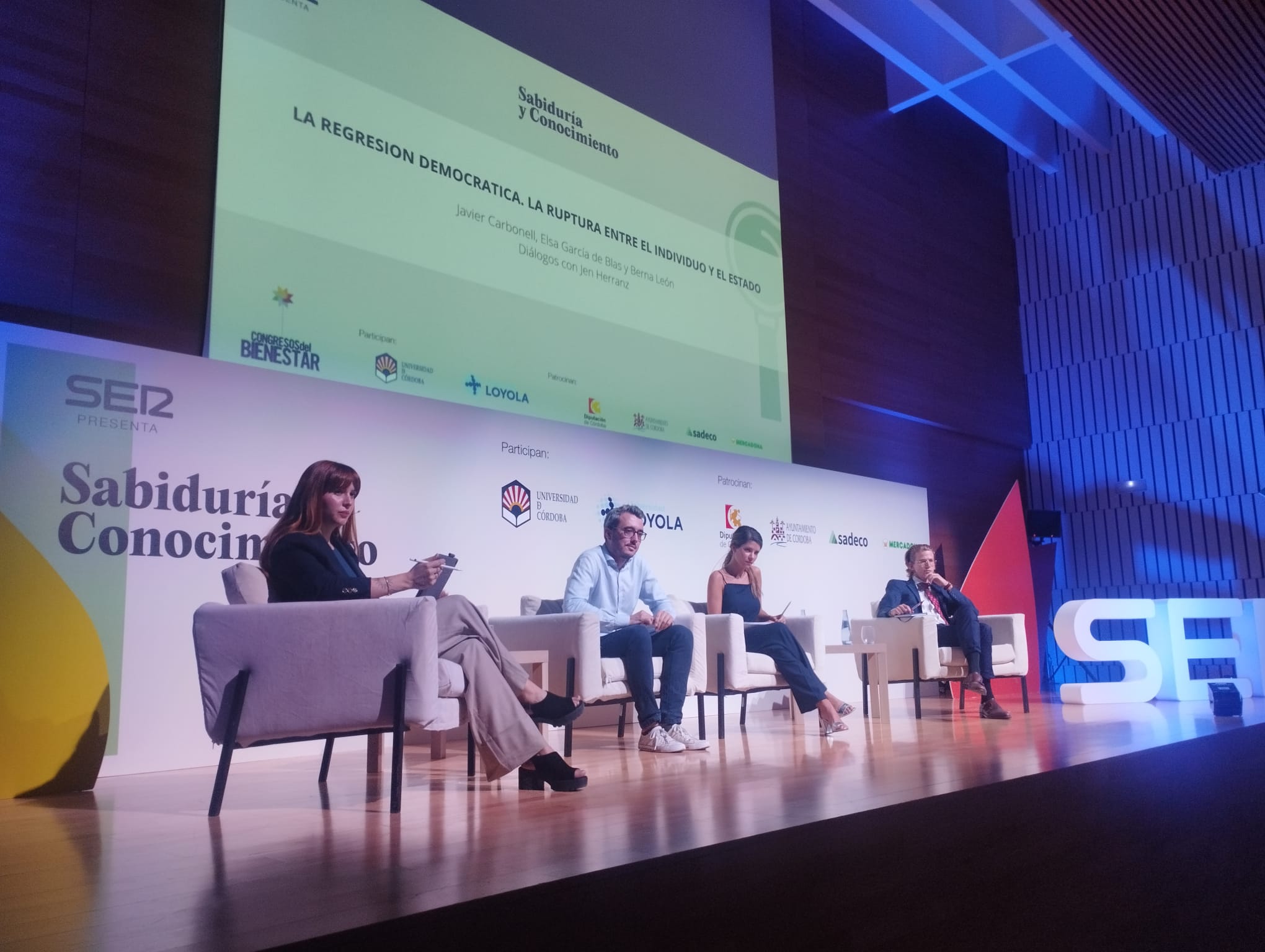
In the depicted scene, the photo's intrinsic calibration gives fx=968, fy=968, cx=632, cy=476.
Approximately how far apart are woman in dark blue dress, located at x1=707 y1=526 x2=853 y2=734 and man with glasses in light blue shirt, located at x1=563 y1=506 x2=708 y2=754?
53 centimetres

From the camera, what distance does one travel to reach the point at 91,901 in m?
1.61

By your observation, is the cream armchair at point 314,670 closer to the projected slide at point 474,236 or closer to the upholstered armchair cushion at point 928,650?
the projected slide at point 474,236

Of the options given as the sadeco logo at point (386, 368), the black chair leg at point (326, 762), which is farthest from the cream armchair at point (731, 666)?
the sadeco logo at point (386, 368)

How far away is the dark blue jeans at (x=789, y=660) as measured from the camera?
178 inches

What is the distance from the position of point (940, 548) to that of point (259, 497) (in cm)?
588

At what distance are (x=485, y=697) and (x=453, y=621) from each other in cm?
23

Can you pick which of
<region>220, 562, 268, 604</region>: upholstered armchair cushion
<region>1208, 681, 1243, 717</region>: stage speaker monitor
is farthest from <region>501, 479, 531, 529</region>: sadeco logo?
<region>1208, 681, 1243, 717</region>: stage speaker monitor

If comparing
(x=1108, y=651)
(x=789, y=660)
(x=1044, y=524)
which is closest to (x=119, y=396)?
(x=789, y=660)

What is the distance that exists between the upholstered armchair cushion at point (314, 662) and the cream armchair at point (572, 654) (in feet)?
3.55

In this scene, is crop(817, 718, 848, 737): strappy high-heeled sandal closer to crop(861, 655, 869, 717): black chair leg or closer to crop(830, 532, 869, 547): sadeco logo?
crop(861, 655, 869, 717): black chair leg

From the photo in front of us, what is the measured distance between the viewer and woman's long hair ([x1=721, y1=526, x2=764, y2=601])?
4.86m

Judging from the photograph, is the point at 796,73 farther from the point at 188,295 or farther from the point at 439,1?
the point at 188,295

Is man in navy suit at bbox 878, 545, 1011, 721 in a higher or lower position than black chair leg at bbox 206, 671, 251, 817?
higher

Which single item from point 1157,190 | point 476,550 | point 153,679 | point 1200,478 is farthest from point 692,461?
point 1157,190
